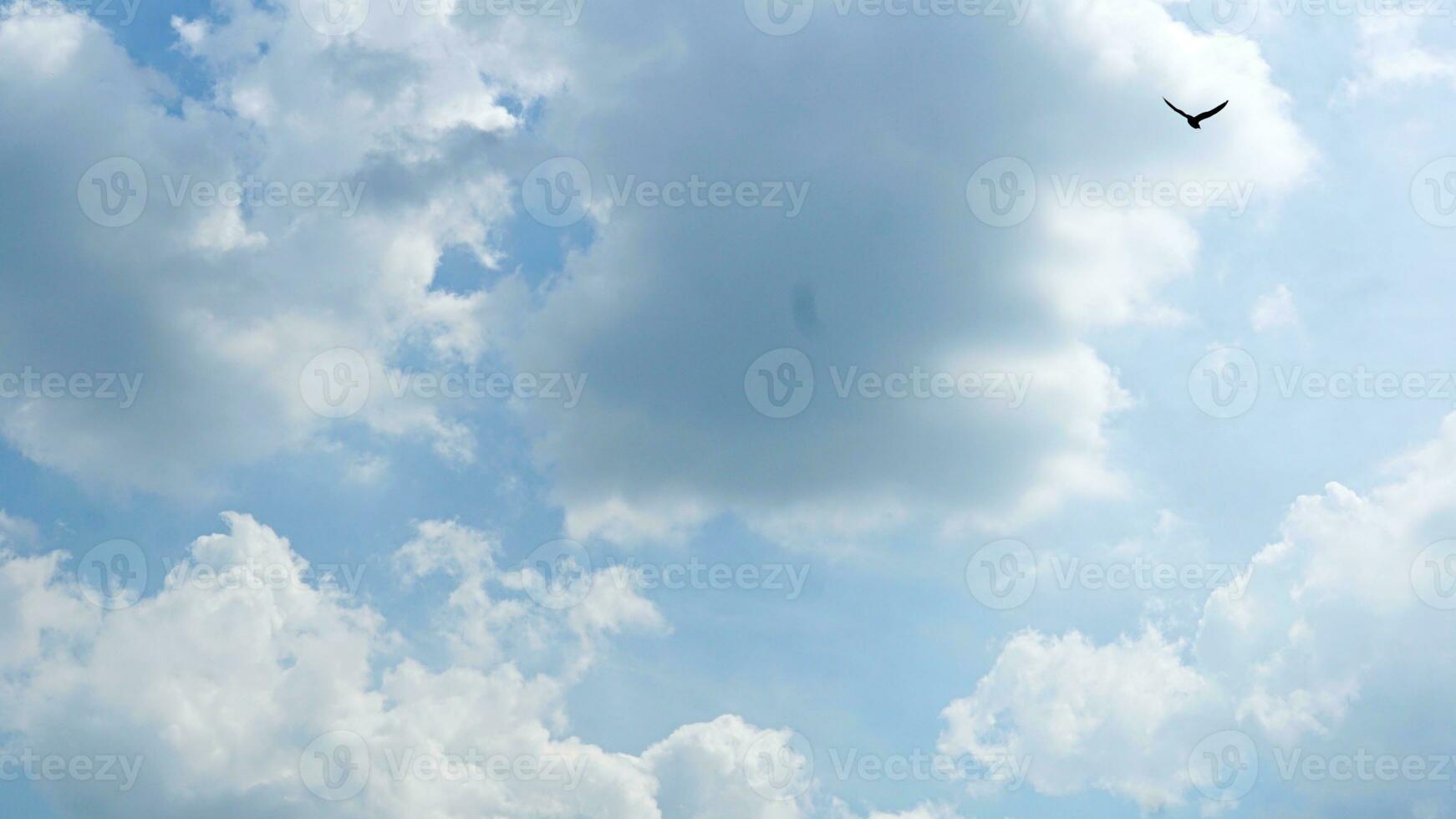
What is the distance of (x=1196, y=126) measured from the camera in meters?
50.3
